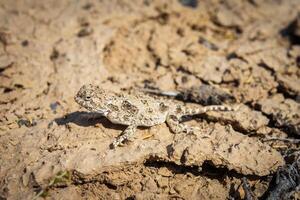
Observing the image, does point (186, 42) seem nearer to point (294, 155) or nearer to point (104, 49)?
point (104, 49)

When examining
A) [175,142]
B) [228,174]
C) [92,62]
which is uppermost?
[92,62]

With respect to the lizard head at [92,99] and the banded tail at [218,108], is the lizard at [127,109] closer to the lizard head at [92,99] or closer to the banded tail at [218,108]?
the lizard head at [92,99]

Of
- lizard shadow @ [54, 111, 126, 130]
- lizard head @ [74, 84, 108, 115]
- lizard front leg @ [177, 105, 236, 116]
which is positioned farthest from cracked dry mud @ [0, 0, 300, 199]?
lizard head @ [74, 84, 108, 115]

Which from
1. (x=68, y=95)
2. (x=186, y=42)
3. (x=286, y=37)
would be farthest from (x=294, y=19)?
(x=68, y=95)

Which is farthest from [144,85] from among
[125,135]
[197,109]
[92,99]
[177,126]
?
[125,135]

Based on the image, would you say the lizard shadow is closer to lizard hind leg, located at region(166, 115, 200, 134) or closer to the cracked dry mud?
the cracked dry mud

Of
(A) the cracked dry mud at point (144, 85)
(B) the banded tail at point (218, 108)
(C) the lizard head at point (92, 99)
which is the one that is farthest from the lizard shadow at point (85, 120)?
(B) the banded tail at point (218, 108)
